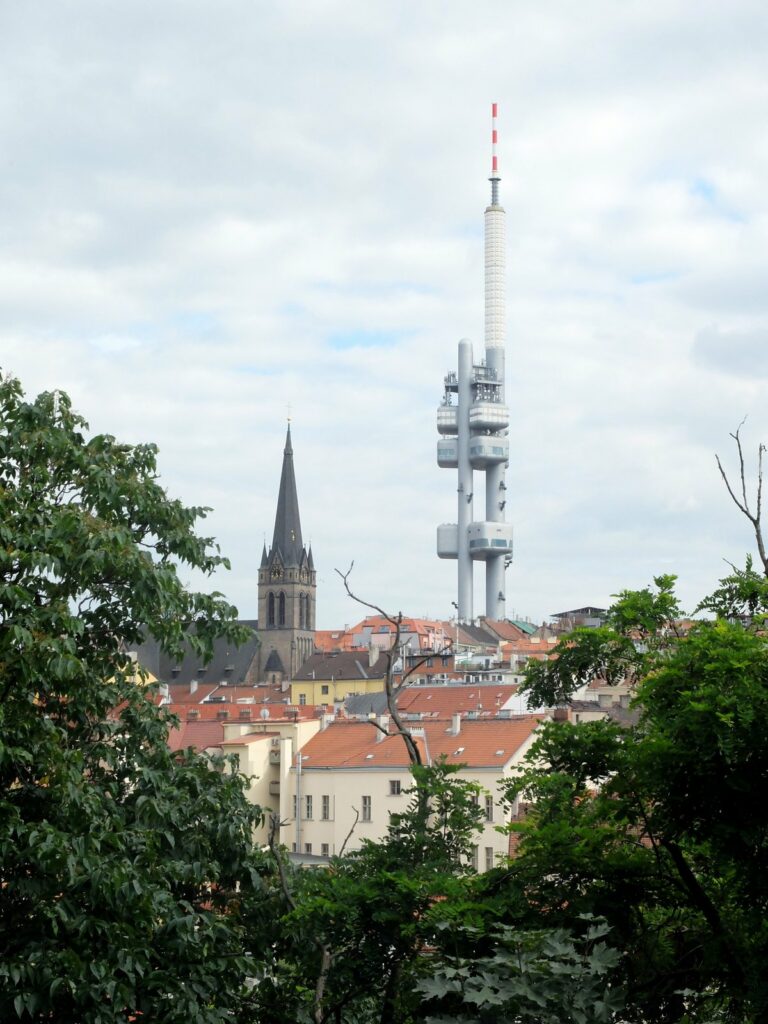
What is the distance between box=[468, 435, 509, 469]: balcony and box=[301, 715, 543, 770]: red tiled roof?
359 ft

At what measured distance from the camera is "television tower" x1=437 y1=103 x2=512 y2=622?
6905 inches

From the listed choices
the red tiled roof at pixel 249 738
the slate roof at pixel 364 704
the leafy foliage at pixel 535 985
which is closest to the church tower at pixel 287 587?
the slate roof at pixel 364 704

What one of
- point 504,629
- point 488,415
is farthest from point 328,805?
point 488,415

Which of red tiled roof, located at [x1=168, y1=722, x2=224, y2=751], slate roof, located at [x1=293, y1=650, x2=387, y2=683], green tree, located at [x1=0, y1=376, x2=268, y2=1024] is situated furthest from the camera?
slate roof, located at [x1=293, y1=650, x2=387, y2=683]

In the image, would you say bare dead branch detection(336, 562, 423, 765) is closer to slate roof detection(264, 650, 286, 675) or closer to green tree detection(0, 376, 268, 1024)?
green tree detection(0, 376, 268, 1024)

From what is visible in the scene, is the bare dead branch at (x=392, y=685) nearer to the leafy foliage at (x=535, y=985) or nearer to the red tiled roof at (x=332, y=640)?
the leafy foliage at (x=535, y=985)

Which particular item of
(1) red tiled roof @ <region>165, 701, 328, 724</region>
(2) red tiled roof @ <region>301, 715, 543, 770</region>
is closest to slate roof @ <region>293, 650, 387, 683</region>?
(1) red tiled roof @ <region>165, 701, 328, 724</region>

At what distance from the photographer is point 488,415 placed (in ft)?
584

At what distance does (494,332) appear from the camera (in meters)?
178

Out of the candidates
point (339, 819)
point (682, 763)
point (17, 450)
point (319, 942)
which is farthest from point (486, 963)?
point (339, 819)

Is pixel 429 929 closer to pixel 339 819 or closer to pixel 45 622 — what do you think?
pixel 45 622

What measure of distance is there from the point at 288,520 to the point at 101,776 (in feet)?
532

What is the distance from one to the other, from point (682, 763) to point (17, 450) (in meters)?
7.04

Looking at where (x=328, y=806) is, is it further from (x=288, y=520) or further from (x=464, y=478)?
(x=464, y=478)
